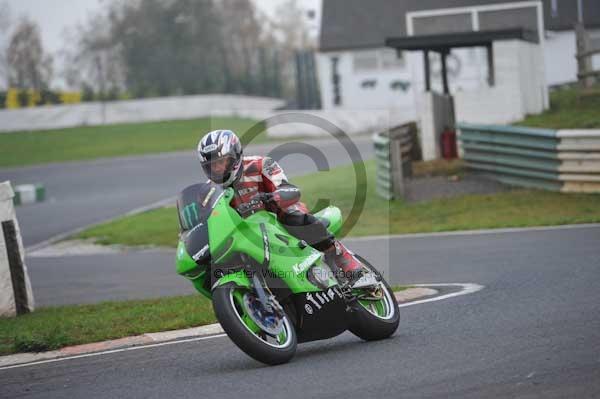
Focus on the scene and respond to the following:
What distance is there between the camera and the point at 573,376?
6.52 metres

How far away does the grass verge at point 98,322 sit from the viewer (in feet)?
31.1

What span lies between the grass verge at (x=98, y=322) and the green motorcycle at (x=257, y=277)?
2110mm

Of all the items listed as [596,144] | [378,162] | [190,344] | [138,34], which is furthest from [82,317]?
[138,34]

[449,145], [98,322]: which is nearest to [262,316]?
[98,322]

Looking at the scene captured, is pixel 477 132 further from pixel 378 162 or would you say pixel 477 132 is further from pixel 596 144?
pixel 596 144

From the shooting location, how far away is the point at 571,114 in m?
23.5

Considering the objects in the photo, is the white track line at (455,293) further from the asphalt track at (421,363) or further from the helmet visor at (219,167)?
the helmet visor at (219,167)

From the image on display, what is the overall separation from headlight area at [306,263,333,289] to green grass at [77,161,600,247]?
29.5ft

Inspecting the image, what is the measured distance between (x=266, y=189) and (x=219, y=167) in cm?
54

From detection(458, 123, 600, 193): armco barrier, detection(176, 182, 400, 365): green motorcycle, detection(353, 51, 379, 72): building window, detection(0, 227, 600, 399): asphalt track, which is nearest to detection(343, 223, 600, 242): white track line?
detection(458, 123, 600, 193): armco barrier

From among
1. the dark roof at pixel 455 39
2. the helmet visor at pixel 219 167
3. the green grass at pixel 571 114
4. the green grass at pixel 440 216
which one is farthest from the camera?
the dark roof at pixel 455 39

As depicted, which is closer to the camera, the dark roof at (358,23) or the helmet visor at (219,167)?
the helmet visor at (219,167)

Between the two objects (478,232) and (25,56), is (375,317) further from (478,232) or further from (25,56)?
(25,56)

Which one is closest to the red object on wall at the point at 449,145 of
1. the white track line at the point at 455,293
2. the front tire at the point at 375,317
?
the white track line at the point at 455,293
